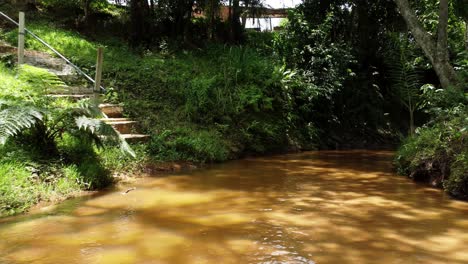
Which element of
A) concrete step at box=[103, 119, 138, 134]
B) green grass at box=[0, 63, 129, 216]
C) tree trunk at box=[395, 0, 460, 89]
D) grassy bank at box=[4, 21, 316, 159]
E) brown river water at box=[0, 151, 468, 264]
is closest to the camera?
brown river water at box=[0, 151, 468, 264]

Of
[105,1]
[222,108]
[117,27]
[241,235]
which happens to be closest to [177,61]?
[222,108]

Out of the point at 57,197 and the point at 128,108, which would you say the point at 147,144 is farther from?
the point at 57,197

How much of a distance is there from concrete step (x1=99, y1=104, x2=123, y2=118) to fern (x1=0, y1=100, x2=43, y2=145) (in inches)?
112

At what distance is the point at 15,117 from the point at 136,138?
9.13ft

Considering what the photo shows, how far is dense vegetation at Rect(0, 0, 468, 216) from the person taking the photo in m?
5.56

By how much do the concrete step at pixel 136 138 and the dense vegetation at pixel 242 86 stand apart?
15 centimetres

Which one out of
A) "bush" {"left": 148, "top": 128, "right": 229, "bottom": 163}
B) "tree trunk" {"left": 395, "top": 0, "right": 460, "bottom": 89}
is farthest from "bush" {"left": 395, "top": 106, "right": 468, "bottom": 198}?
"bush" {"left": 148, "top": 128, "right": 229, "bottom": 163}

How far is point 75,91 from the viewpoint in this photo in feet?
26.6

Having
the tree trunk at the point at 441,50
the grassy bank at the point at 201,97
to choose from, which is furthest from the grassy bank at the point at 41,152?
the tree trunk at the point at 441,50

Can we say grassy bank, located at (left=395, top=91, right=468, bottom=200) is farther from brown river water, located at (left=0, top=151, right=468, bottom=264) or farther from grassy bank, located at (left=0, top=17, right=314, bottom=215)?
grassy bank, located at (left=0, top=17, right=314, bottom=215)

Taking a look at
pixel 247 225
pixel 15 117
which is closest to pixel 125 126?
pixel 15 117

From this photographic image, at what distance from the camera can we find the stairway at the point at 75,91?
7.45 m

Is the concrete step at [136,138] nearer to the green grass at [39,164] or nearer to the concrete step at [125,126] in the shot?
the concrete step at [125,126]

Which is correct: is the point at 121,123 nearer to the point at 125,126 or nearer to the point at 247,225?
the point at 125,126
